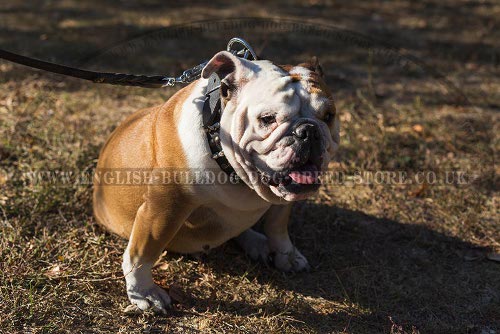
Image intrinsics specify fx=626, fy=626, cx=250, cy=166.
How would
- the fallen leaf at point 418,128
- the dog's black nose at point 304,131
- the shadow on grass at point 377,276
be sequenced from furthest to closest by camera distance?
the fallen leaf at point 418,128
the shadow on grass at point 377,276
the dog's black nose at point 304,131

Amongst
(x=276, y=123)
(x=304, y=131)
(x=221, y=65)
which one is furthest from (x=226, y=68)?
(x=304, y=131)

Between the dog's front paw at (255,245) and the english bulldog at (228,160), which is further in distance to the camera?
the dog's front paw at (255,245)

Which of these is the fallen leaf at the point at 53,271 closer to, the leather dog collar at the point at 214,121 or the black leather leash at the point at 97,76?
the black leather leash at the point at 97,76

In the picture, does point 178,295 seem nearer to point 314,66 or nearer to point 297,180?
point 297,180

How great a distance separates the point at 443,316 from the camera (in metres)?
3.18

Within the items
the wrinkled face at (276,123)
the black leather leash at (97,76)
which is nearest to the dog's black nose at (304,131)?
the wrinkled face at (276,123)

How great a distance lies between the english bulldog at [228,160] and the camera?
2.51 metres

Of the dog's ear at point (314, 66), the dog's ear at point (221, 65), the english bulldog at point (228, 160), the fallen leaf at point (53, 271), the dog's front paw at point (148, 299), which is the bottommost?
the fallen leaf at point (53, 271)

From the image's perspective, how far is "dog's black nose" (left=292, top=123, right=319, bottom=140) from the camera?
2451 mm

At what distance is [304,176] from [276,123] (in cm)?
25

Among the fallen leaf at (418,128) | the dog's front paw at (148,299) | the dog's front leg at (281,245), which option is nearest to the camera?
the dog's front paw at (148,299)

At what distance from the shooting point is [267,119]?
2.51 metres

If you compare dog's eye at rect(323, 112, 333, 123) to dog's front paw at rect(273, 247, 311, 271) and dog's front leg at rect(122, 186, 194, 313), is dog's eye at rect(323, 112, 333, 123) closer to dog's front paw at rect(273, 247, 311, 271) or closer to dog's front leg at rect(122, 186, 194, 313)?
dog's front leg at rect(122, 186, 194, 313)

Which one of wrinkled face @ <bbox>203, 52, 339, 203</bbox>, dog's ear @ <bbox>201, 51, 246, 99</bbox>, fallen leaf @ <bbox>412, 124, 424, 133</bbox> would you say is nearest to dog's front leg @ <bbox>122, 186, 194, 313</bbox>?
wrinkled face @ <bbox>203, 52, 339, 203</bbox>
